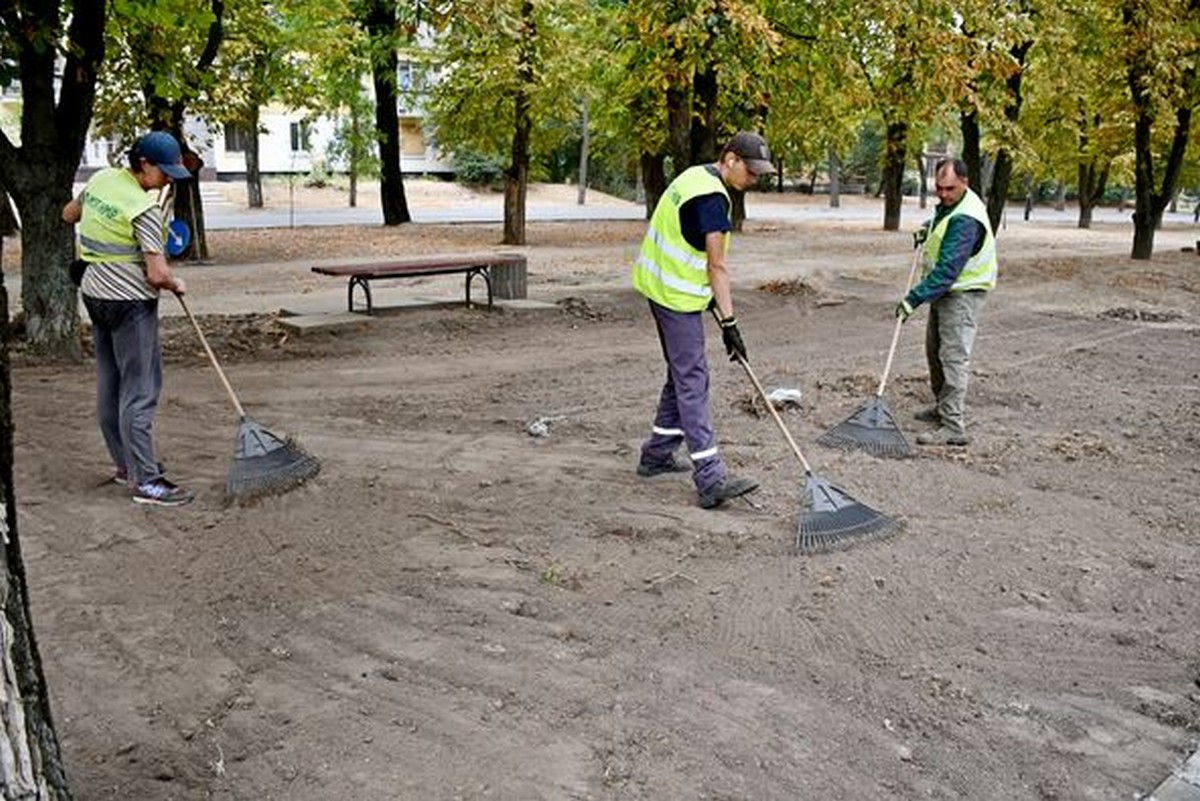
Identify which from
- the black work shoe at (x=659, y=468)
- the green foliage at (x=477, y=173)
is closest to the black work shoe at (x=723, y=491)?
the black work shoe at (x=659, y=468)

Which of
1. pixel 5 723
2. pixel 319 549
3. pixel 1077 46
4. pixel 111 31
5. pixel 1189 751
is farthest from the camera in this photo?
pixel 1077 46

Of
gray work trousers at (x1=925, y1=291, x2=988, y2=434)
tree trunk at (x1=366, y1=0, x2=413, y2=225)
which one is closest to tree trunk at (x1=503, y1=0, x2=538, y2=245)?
tree trunk at (x1=366, y1=0, x2=413, y2=225)

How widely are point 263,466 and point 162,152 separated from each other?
66.5 inches

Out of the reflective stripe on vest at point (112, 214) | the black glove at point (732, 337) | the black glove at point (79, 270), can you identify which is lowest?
the black glove at point (732, 337)

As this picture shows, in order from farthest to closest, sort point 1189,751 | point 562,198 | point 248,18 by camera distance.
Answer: point 562,198
point 248,18
point 1189,751

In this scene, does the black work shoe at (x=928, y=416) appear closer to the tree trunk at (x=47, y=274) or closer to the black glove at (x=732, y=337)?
the black glove at (x=732, y=337)

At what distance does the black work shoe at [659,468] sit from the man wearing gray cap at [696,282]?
0.49m

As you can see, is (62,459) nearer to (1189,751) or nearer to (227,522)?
(227,522)

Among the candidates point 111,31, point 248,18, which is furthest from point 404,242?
point 111,31

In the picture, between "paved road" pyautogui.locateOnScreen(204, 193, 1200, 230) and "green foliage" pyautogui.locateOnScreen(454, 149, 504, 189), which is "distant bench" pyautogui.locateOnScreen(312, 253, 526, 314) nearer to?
"paved road" pyautogui.locateOnScreen(204, 193, 1200, 230)

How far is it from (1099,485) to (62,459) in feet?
19.7

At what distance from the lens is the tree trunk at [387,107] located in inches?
761

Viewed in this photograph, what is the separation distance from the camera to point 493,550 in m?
4.98

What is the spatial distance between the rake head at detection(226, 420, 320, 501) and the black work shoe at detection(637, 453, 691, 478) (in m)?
1.83
